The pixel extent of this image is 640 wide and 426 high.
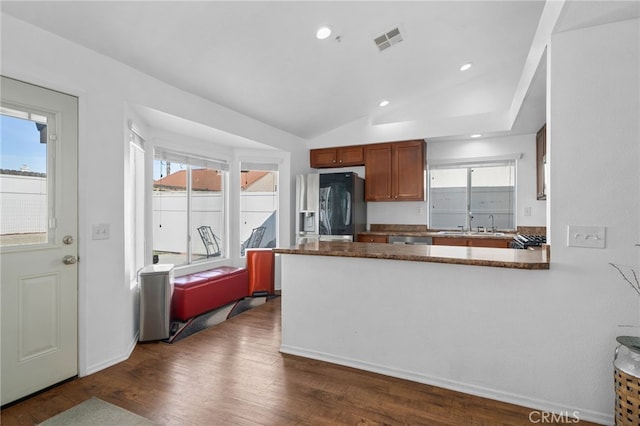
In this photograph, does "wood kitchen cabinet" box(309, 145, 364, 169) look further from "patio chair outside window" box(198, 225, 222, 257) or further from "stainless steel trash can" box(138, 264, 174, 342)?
"stainless steel trash can" box(138, 264, 174, 342)

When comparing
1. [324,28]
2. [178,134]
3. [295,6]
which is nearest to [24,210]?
[178,134]

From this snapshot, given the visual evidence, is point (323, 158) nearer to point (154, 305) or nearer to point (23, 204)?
point (154, 305)

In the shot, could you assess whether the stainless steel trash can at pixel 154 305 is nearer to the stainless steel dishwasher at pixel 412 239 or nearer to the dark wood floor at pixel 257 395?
the dark wood floor at pixel 257 395

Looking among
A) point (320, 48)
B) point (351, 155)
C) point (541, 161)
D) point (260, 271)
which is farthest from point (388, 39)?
point (260, 271)

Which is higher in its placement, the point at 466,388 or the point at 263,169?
the point at 263,169

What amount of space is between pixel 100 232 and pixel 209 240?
2.13m

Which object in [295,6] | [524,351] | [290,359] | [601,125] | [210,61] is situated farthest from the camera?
[210,61]

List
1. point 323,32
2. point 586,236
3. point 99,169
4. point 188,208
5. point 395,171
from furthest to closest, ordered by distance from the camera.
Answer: point 395,171
point 188,208
point 323,32
point 99,169
point 586,236

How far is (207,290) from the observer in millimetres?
3775

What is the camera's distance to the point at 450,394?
6.86ft

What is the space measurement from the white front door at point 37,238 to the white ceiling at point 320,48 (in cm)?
60

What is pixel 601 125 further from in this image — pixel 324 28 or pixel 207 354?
pixel 207 354

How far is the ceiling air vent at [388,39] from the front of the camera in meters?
2.92

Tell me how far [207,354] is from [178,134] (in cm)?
258
